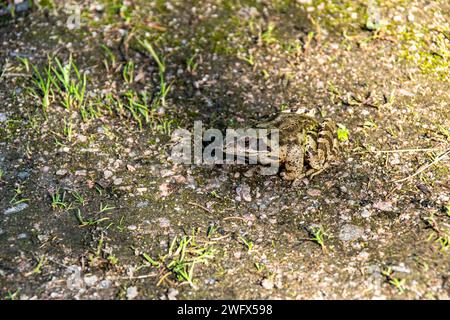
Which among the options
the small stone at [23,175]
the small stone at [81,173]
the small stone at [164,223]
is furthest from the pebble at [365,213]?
the small stone at [23,175]

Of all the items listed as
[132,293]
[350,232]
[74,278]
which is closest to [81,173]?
[74,278]

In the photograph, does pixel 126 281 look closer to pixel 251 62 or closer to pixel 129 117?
pixel 129 117

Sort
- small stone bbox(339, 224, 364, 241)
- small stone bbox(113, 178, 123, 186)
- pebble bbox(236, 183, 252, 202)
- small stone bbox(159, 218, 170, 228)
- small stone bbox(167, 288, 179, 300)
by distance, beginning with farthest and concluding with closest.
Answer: small stone bbox(113, 178, 123, 186), pebble bbox(236, 183, 252, 202), small stone bbox(159, 218, 170, 228), small stone bbox(339, 224, 364, 241), small stone bbox(167, 288, 179, 300)

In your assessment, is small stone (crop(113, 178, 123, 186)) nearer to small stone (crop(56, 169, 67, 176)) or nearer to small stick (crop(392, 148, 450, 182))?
small stone (crop(56, 169, 67, 176))

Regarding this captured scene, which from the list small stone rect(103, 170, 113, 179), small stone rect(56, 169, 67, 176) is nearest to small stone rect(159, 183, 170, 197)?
small stone rect(103, 170, 113, 179)

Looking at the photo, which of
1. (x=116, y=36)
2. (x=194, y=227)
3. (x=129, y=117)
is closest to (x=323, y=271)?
(x=194, y=227)
